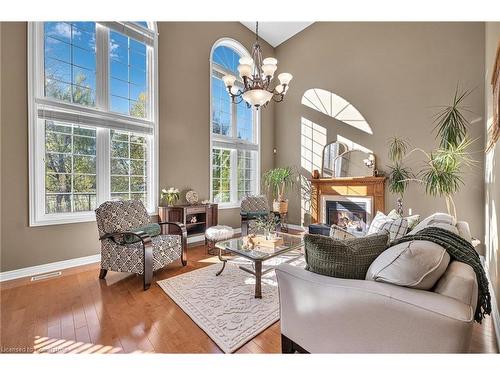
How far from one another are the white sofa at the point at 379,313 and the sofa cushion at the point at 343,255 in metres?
0.07

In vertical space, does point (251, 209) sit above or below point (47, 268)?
above

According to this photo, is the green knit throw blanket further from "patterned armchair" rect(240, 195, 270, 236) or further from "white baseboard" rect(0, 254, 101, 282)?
"white baseboard" rect(0, 254, 101, 282)

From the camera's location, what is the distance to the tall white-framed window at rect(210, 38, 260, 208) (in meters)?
5.09

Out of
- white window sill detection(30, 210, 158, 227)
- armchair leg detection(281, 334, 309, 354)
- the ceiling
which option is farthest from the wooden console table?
the ceiling

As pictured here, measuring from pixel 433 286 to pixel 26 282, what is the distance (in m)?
3.95

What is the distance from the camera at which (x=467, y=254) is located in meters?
1.30

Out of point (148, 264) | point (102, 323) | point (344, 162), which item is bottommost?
point (102, 323)

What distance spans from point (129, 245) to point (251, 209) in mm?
2604

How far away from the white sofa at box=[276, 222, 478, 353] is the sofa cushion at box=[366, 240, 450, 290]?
36mm

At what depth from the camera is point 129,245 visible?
8.79 feet

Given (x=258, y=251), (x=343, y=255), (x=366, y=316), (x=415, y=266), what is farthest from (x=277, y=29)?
(x=366, y=316)

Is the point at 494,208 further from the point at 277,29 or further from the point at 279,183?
the point at 277,29

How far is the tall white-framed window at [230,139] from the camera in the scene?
16.7 feet

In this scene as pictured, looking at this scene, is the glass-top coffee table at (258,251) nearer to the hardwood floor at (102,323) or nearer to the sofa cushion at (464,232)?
the hardwood floor at (102,323)
